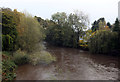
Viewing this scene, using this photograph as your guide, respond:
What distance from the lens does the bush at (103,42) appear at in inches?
659

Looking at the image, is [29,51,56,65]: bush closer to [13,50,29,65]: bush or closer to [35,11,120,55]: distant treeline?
[13,50,29,65]: bush

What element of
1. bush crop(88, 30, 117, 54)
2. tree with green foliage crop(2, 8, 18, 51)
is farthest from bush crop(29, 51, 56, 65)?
bush crop(88, 30, 117, 54)

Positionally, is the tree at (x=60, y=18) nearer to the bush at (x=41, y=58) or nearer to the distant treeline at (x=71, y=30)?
the distant treeline at (x=71, y=30)

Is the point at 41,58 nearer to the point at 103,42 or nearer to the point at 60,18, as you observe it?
the point at 103,42

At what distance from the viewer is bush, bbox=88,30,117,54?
16.8 meters

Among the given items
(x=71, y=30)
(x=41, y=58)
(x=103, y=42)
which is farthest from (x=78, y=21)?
(x=41, y=58)

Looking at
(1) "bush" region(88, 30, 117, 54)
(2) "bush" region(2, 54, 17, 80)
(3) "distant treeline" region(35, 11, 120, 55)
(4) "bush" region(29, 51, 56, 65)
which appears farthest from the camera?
(3) "distant treeline" region(35, 11, 120, 55)

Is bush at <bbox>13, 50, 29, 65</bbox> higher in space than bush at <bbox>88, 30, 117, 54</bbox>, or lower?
lower

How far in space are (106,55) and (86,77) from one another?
385 inches

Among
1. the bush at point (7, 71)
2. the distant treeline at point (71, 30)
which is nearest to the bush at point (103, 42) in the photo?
the distant treeline at point (71, 30)

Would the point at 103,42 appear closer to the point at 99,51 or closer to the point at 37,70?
the point at 99,51

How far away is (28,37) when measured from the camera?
1372 cm

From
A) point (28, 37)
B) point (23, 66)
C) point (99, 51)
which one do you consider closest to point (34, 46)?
point (28, 37)

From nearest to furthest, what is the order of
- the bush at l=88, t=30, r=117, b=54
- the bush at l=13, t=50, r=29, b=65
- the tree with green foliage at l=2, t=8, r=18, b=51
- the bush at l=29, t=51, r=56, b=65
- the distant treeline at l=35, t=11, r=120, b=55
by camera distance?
the bush at l=13, t=50, r=29, b=65
the tree with green foliage at l=2, t=8, r=18, b=51
the bush at l=29, t=51, r=56, b=65
the bush at l=88, t=30, r=117, b=54
the distant treeline at l=35, t=11, r=120, b=55
